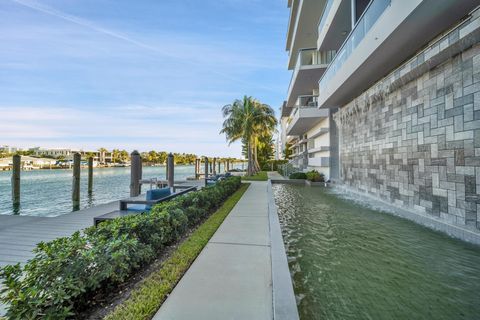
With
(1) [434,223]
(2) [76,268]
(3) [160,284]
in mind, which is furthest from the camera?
(1) [434,223]

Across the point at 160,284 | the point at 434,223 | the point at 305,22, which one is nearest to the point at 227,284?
the point at 160,284

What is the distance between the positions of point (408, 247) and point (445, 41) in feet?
16.5

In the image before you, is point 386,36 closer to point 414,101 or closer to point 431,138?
point 414,101

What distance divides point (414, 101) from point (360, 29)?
11.9ft

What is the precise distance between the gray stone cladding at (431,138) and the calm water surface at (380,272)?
101 cm

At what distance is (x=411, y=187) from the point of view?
7.34 metres

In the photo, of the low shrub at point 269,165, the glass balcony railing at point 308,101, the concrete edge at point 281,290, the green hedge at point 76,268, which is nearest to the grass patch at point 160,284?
the green hedge at point 76,268

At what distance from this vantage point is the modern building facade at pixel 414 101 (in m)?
5.20

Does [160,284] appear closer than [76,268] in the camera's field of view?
No

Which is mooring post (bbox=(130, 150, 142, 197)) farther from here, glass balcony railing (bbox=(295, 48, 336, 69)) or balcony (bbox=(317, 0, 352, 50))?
glass balcony railing (bbox=(295, 48, 336, 69))

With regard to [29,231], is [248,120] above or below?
above

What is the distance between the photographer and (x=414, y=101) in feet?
23.7

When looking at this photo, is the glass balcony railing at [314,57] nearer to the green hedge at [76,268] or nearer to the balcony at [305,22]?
the balcony at [305,22]

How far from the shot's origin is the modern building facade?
520 centimetres
